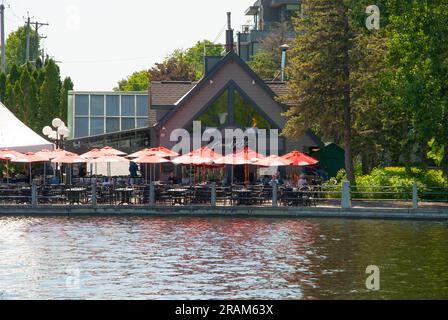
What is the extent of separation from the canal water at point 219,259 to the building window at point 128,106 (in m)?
28.3

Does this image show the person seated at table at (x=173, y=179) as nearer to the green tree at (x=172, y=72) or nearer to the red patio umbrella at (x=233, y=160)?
the red patio umbrella at (x=233, y=160)

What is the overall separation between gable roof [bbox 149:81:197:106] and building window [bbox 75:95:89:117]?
28.0 ft

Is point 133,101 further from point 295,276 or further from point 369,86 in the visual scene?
point 295,276

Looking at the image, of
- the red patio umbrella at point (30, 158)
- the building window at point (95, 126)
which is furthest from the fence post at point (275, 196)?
the building window at point (95, 126)

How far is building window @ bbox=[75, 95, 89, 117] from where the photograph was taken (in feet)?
214

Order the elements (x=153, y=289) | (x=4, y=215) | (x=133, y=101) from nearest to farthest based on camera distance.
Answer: (x=153, y=289), (x=4, y=215), (x=133, y=101)

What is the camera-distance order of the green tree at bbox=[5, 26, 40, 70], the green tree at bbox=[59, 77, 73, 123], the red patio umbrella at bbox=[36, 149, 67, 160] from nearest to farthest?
the red patio umbrella at bbox=[36, 149, 67, 160]
the green tree at bbox=[59, 77, 73, 123]
the green tree at bbox=[5, 26, 40, 70]

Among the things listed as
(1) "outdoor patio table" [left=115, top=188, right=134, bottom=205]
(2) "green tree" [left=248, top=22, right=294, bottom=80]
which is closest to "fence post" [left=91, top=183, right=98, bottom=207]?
(1) "outdoor patio table" [left=115, top=188, right=134, bottom=205]

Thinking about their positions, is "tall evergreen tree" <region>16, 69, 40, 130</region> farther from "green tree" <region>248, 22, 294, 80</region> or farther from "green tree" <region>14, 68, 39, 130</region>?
"green tree" <region>248, 22, 294, 80</region>

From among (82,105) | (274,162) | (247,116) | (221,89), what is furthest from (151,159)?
(82,105)

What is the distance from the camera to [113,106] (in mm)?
66438

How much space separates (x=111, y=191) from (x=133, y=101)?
24.2m

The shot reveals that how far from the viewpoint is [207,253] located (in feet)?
94.8
